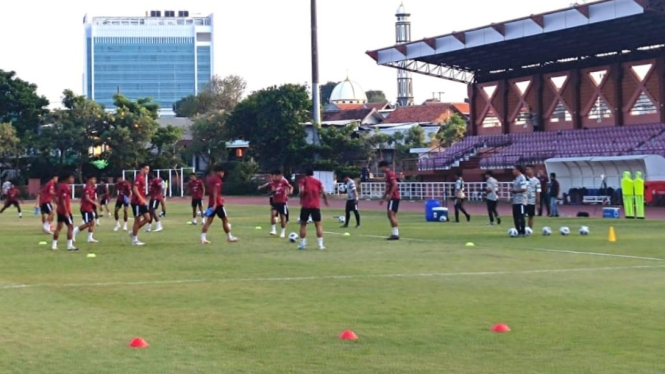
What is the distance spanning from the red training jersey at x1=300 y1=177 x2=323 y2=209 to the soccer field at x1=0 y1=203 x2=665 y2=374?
1137 millimetres

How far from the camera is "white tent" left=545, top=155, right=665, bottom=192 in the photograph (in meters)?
53.1

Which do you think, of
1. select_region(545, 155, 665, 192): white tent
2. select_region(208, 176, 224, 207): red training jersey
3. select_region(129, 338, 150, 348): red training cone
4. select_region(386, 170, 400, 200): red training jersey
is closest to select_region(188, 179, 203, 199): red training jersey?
select_region(208, 176, 224, 207): red training jersey

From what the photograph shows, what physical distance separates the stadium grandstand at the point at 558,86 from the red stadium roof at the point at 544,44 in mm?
62

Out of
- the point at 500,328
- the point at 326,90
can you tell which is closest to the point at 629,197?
the point at 500,328

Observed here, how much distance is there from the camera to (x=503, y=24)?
6131 centimetres

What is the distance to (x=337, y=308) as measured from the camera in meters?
13.9

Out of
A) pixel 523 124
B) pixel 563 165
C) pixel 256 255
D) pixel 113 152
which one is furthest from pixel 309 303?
pixel 113 152

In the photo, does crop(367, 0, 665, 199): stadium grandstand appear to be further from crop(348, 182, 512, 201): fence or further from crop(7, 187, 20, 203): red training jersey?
crop(7, 187, 20, 203): red training jersey

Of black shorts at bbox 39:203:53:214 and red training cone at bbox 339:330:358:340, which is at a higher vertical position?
black shorts at bbox 39:203:53:214

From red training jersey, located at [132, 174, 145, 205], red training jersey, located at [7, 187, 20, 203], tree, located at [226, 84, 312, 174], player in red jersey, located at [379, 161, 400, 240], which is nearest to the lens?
red training jersey, located at [132, 174, 145, 205]

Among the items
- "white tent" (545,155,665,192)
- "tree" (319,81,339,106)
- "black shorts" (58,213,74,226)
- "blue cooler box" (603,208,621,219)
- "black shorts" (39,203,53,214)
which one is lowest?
"blue cooler box" (603,208,621,219)

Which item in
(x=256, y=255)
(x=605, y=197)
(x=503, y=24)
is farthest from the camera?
(x=503, y=24)

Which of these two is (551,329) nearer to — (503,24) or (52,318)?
(52,318)

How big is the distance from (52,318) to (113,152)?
2856 inches
